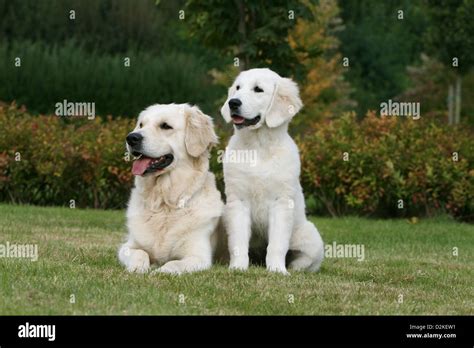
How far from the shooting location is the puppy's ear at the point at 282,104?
7.02m

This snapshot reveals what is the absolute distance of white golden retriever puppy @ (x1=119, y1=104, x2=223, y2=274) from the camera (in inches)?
267

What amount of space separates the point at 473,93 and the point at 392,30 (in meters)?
10.0

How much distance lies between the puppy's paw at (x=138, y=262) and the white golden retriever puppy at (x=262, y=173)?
2.10ft

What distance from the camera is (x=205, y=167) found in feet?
23.1

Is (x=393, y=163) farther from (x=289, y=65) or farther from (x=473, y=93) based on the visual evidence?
(x=473, y=93)

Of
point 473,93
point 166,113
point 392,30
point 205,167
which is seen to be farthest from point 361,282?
point 392,30

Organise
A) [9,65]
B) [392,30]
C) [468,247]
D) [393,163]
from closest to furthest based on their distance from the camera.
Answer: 1. [468,247]
2. [393,163]
3. [9,65]
4. [392,30]

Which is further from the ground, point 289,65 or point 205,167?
point 289,65

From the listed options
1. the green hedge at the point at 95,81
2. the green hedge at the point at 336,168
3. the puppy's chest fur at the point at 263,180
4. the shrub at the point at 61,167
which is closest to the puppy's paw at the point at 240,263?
the puppy's chest fur at the point at 263,180

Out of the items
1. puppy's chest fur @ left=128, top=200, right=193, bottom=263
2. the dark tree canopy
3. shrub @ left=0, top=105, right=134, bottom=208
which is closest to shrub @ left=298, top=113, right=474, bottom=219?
the dark tree canopy

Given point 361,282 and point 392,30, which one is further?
point 392,30

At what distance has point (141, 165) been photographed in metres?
6.74

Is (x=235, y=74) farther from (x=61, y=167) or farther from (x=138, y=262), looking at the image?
(x=138, y=262)

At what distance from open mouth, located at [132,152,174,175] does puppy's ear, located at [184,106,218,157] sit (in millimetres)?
177
